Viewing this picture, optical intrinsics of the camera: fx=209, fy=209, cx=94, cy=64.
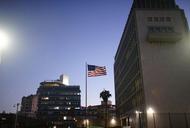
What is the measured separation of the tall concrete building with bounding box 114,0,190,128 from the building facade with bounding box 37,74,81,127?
112m

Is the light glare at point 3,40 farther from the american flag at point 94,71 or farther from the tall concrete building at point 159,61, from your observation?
the tall concrete building at point 159,61

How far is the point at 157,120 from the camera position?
51.4 meters

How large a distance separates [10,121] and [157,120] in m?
→ 52.4

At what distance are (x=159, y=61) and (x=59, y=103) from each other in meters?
132

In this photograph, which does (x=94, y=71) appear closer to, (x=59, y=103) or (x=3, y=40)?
(x=3, y=40)

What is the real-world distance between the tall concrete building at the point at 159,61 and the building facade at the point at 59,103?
112m

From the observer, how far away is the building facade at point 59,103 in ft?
546

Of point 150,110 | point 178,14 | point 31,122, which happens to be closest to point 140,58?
point 150,110

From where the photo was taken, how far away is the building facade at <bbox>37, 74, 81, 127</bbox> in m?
166

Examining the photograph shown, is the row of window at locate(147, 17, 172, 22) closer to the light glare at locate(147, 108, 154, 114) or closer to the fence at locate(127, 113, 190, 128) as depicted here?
the light glare at locate(147, 108, 154, 114)

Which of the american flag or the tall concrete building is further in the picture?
the tall concrete building

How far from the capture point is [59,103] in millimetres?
175500

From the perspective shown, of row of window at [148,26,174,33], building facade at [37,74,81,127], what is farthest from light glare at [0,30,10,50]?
building facade at [37,74,81,127]

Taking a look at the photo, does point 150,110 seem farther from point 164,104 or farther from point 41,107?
point 41,107
